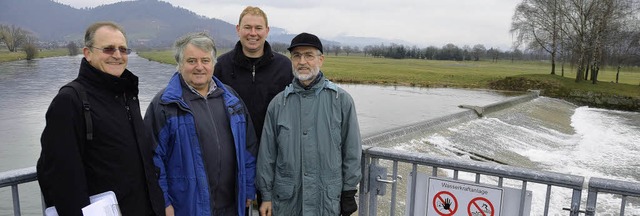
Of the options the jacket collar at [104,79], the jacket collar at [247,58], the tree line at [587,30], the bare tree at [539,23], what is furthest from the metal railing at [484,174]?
the bare tree at [539,23]

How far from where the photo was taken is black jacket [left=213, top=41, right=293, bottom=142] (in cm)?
408

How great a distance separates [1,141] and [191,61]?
2002cm

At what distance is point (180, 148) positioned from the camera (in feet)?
10.5

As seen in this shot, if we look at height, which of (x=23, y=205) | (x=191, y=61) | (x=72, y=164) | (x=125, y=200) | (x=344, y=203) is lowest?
(x=23, y=205)

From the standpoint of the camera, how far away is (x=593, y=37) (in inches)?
1718

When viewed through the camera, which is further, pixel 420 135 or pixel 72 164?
pixel 420 135

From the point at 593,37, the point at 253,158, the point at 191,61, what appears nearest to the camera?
the point at 191,61

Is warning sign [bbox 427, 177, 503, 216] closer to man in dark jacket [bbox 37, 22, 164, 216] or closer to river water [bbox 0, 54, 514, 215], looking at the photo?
man in dark jacket [bbox 37, 22, 164, 216]

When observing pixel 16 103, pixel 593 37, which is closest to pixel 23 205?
pixel 16 103

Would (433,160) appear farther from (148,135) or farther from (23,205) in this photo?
(23,205)

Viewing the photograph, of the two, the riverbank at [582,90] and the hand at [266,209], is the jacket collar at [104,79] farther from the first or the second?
the riverbank at [582,90]

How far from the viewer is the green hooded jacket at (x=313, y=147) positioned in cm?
343

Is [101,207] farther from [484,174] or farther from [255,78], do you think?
[484,174]

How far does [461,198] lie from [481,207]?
17cm
